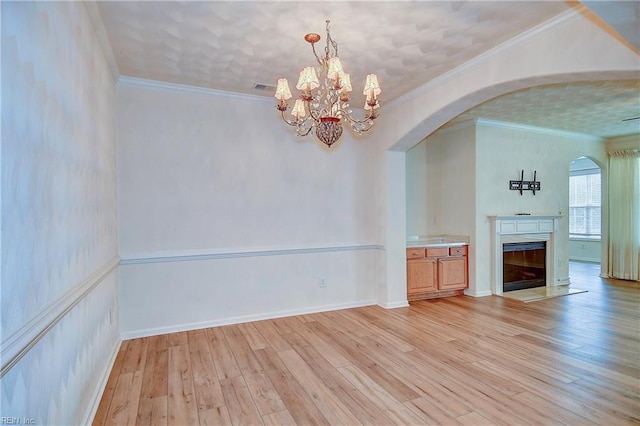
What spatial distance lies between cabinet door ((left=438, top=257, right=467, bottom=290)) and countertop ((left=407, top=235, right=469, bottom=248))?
25 centimetres

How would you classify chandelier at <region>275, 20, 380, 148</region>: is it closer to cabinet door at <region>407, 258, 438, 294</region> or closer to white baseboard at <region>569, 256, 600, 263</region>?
cabinet door at <region>407, 258, 438, 294</region>

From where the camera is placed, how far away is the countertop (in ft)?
17.8

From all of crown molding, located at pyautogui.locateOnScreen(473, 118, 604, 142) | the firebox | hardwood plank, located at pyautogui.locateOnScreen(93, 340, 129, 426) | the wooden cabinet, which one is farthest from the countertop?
hardwood plank, located at pyautogui.locateOnScreen(93, 340, 129, 426)

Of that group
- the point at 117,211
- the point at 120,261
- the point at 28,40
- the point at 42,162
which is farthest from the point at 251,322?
the point at 28,40

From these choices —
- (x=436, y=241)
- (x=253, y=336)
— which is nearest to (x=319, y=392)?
(x=253, y=336)

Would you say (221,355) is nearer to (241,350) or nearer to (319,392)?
(241,350)

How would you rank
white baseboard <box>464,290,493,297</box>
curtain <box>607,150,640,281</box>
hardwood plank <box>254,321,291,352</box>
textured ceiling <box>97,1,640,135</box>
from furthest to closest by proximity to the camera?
1. curtain <box>607,150,640,281</box>
2. white baseboard <box>464,290,493,297</box>
3. hardwood plank <box>254,321,291,352</box>
4. textured ceiling <box>97,1,640,135</box>

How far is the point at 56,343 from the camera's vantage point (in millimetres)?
1702

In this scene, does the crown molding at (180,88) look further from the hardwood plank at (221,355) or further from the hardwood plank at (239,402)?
the hardwood plank at (239,402)

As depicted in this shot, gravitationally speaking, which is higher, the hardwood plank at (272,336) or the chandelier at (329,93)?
the chandelier at (329,93)

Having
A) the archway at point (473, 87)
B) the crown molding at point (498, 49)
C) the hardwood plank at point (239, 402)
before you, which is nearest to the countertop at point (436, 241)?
the archway at point (473, 87)

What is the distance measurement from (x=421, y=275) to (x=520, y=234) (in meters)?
2.12

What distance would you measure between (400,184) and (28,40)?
13.8ft

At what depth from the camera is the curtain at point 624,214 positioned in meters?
6.68
